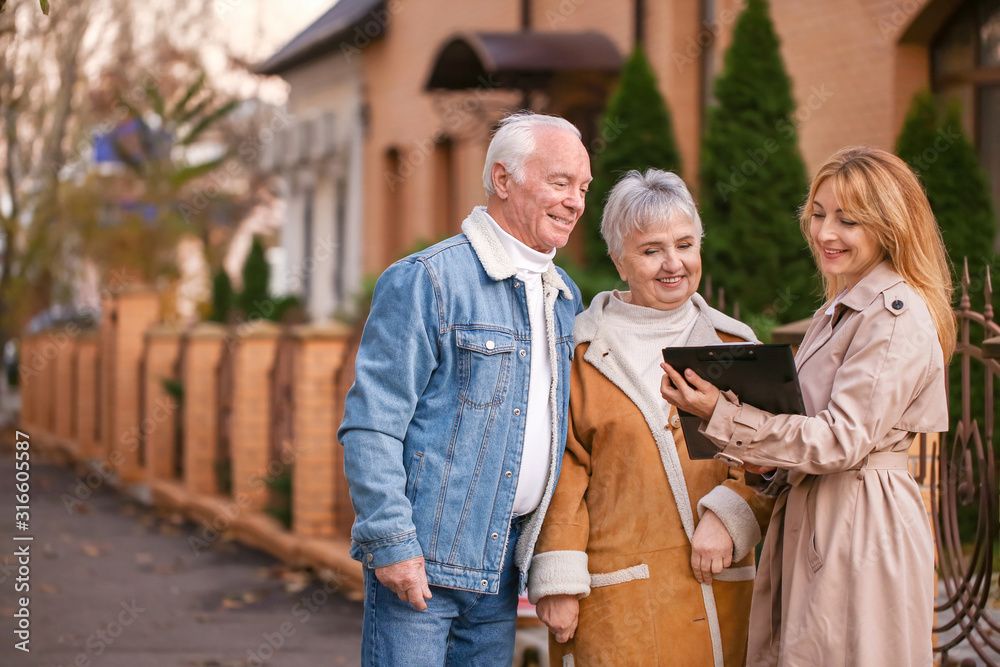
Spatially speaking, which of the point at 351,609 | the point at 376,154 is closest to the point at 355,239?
the point at 376,154

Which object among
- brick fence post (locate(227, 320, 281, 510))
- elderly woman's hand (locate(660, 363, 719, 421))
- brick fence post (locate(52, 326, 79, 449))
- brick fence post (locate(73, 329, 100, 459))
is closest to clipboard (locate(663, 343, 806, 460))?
elderly woman's hand (locate(660, 363, 719, 421))

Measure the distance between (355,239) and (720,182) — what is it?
11745 mm

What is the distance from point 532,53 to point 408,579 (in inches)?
376

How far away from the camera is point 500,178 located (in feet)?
9.71

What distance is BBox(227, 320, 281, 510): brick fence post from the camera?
900 cm

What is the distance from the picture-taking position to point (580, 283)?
8.62 m

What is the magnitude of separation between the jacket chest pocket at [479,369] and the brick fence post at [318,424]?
5.01 m

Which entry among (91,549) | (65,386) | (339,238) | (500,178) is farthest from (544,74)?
(339,238)

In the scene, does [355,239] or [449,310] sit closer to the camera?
[449,310]

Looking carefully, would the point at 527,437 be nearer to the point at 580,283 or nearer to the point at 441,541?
the point at 441,541

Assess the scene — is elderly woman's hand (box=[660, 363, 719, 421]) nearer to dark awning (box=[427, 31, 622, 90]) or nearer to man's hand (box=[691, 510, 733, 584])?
man's hand (box=[691, 510, 733, 584])

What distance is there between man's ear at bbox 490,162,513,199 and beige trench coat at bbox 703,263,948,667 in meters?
0.82

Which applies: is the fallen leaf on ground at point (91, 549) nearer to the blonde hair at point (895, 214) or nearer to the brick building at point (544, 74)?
the brick building at point (544, 74)

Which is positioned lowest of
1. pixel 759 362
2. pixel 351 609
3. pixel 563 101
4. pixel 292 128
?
pixel 351 609
